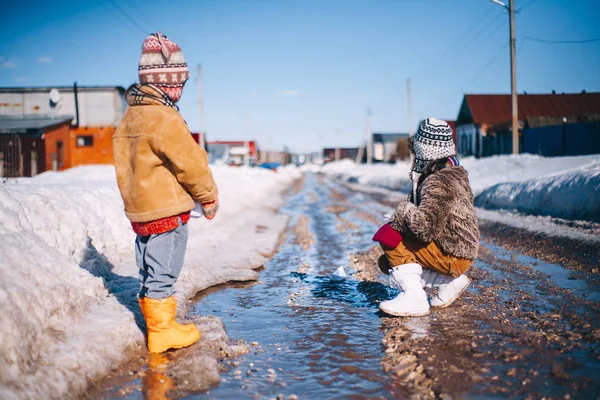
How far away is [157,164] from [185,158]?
202 millimetres

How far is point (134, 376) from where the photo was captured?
275 cm

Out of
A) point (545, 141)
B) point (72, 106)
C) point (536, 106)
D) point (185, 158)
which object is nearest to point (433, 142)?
point (185, 158)

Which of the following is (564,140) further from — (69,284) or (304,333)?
(69,284)

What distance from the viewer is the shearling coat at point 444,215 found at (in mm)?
3475

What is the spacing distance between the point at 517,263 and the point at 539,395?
3.78 metres

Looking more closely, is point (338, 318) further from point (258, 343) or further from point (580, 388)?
point (580, 388)

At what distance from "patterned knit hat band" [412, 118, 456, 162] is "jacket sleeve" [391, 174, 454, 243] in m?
0.24

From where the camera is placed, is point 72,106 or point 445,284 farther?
point 72,106

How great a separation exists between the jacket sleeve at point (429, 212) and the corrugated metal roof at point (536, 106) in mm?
46069

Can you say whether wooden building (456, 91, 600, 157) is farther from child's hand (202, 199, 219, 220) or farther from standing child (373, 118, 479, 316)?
child's hand (202, 199, 219, 220)

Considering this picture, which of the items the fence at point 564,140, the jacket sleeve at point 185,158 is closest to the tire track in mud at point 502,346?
the jacket sleeve at point 185,158

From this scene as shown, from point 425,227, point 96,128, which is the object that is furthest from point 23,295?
point 96,128

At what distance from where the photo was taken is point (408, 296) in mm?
3709

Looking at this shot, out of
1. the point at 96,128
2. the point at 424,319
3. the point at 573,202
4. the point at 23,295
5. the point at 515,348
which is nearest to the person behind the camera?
the point at 23,295
